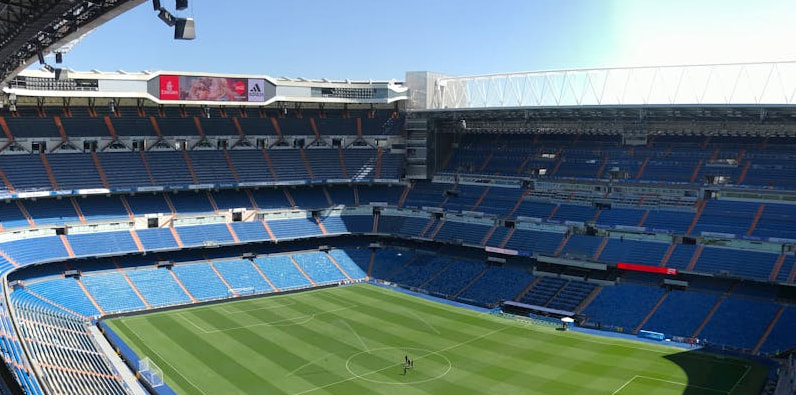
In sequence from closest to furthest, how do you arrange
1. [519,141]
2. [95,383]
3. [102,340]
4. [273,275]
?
[95,383]
[102,340]
[273,275]
[519,141]

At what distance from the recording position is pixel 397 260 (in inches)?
2212

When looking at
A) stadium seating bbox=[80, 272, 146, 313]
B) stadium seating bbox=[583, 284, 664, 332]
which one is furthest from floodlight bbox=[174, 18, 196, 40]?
stadium seating bbox=[583, 284, 664, 332]

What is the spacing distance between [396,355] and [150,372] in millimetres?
13181

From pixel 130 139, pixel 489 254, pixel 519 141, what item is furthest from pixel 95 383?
pixel 519 141

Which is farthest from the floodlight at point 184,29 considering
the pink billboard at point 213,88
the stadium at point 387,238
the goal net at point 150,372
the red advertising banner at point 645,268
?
the pink billboard at point 213,88

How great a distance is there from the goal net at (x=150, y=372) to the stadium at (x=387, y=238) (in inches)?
7.7

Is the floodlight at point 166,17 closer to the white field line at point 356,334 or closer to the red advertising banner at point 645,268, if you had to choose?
the white field line at point 356,334

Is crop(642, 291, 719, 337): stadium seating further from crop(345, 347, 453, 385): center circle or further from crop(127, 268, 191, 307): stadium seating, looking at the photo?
crop(127, 268, 191, 307): stadium seating

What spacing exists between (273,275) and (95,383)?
75.3ft

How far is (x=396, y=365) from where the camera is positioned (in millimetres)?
33906

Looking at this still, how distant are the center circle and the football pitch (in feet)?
0.19

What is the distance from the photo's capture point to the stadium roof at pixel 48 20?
15.3 m

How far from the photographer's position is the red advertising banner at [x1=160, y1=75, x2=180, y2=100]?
50.8m

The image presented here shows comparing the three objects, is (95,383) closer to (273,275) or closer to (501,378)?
(501,378)
